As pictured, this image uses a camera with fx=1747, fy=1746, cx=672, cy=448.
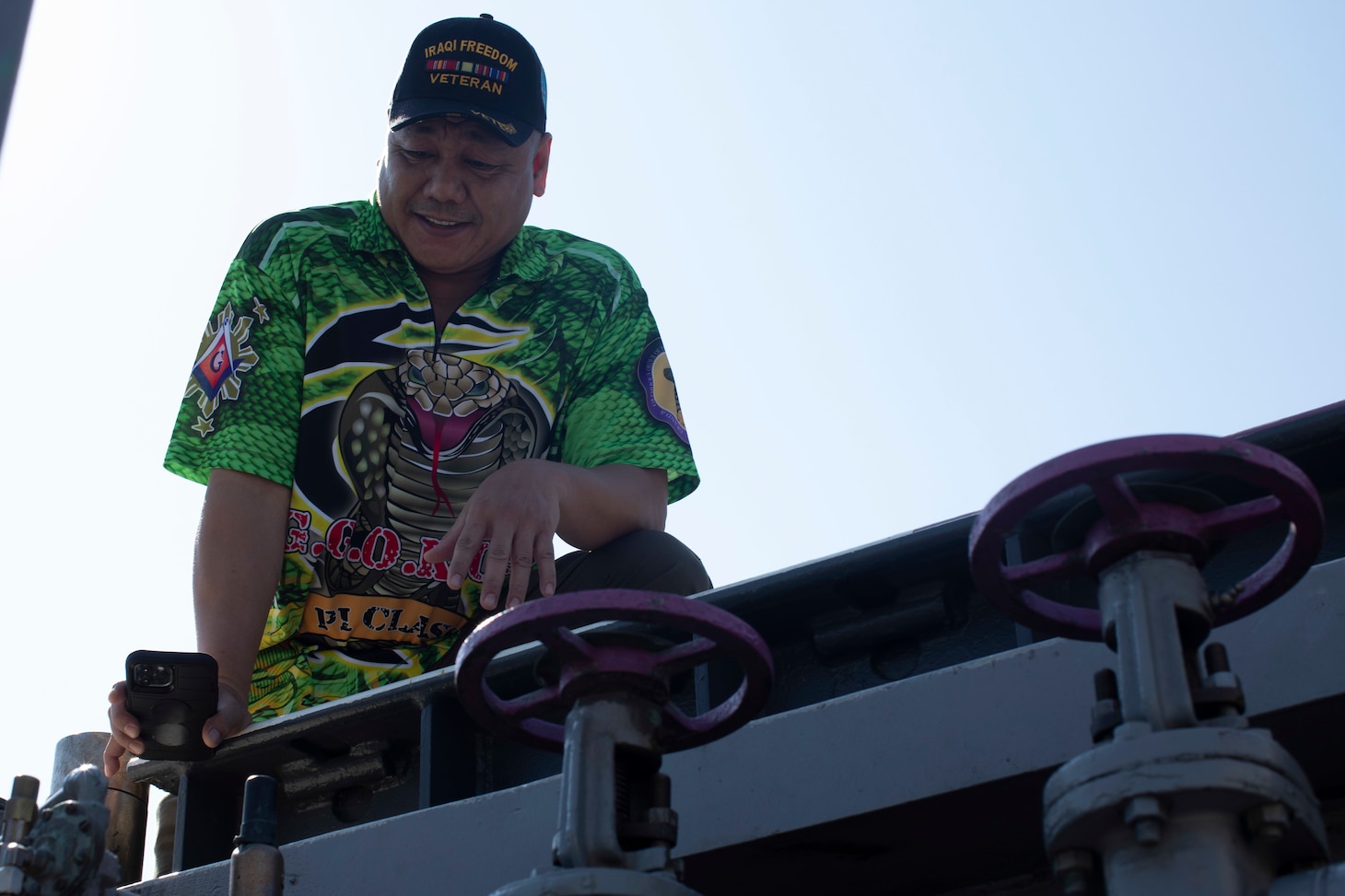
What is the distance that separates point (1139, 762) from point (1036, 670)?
64 centimetres

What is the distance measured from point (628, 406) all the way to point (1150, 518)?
244cm

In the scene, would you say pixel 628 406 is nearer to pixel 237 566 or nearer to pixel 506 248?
pixel 506 248

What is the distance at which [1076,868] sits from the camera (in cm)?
199

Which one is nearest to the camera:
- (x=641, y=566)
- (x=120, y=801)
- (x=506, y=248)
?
(x=120, y=801)

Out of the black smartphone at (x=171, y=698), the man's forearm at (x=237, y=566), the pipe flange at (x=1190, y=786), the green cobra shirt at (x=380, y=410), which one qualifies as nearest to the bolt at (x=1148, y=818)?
the pipe flange at (x=1190, y=786)

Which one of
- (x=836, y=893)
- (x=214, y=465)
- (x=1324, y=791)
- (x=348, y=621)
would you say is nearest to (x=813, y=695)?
(x=836, y=893)

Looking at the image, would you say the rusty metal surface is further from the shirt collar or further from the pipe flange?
the shirt collar

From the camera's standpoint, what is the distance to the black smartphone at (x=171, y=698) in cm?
332

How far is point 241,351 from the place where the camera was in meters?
4.31

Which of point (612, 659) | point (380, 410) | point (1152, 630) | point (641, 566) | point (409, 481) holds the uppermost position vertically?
point (380, 410)

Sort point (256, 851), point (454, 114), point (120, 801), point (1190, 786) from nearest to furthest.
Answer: point (1190, 786), point (256, 851), point (120, 801), point (454, 114)

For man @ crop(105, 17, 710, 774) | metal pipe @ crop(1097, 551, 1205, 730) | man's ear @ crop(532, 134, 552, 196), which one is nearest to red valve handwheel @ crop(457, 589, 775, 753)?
metal pipe @ crop(1097, 551, 1205, 730)

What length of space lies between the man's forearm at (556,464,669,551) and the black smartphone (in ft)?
2.66

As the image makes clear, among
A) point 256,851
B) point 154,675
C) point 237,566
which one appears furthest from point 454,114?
point 256,851
